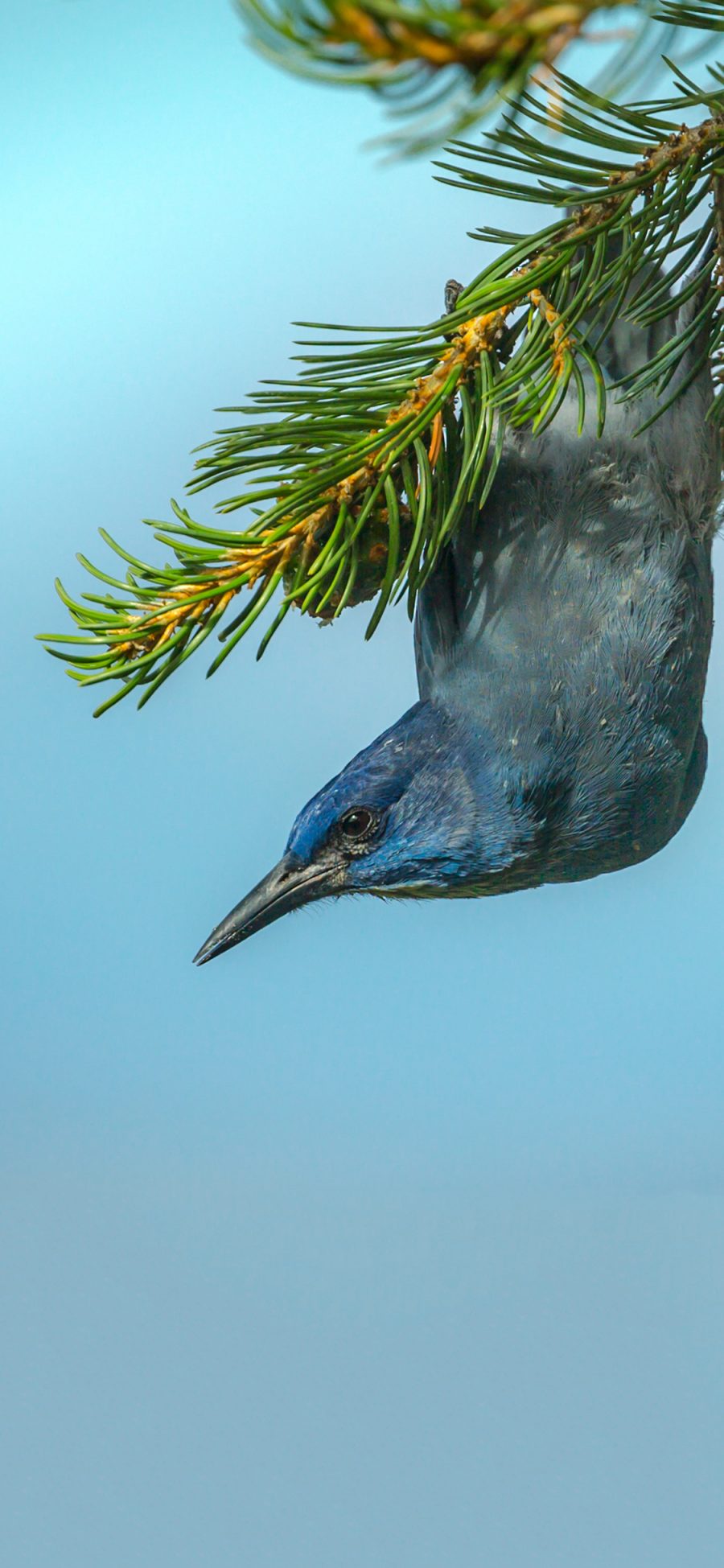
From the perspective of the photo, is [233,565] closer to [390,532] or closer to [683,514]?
[390,532]

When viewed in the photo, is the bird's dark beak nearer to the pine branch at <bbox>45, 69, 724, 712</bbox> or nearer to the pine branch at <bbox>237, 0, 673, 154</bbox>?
the pine branch at <bbox>45, 69, 724, 712</bbox>

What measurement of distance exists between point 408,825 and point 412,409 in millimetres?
123

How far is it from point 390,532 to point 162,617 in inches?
2.4

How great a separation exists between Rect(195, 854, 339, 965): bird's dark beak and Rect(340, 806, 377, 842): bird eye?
1cm

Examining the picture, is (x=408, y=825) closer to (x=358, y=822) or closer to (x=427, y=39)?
(x=358, y=822)

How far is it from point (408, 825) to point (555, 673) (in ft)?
0.20

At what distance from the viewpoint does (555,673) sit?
41 centimetres

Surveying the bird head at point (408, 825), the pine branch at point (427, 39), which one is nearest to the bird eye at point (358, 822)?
the bird head at point (408, 825)

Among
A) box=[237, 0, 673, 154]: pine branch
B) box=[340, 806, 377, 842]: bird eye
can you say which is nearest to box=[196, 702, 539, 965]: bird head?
box=[340, 806, 377, 842]: bird eye

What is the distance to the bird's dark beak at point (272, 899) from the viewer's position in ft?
1.46

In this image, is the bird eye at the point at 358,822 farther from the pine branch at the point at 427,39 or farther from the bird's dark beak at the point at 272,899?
the pine branch at the point at 427,39

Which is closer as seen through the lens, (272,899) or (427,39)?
(427,39)

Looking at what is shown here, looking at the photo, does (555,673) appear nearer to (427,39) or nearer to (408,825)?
(408,825)

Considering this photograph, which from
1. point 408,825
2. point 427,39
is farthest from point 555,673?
point 427,39
